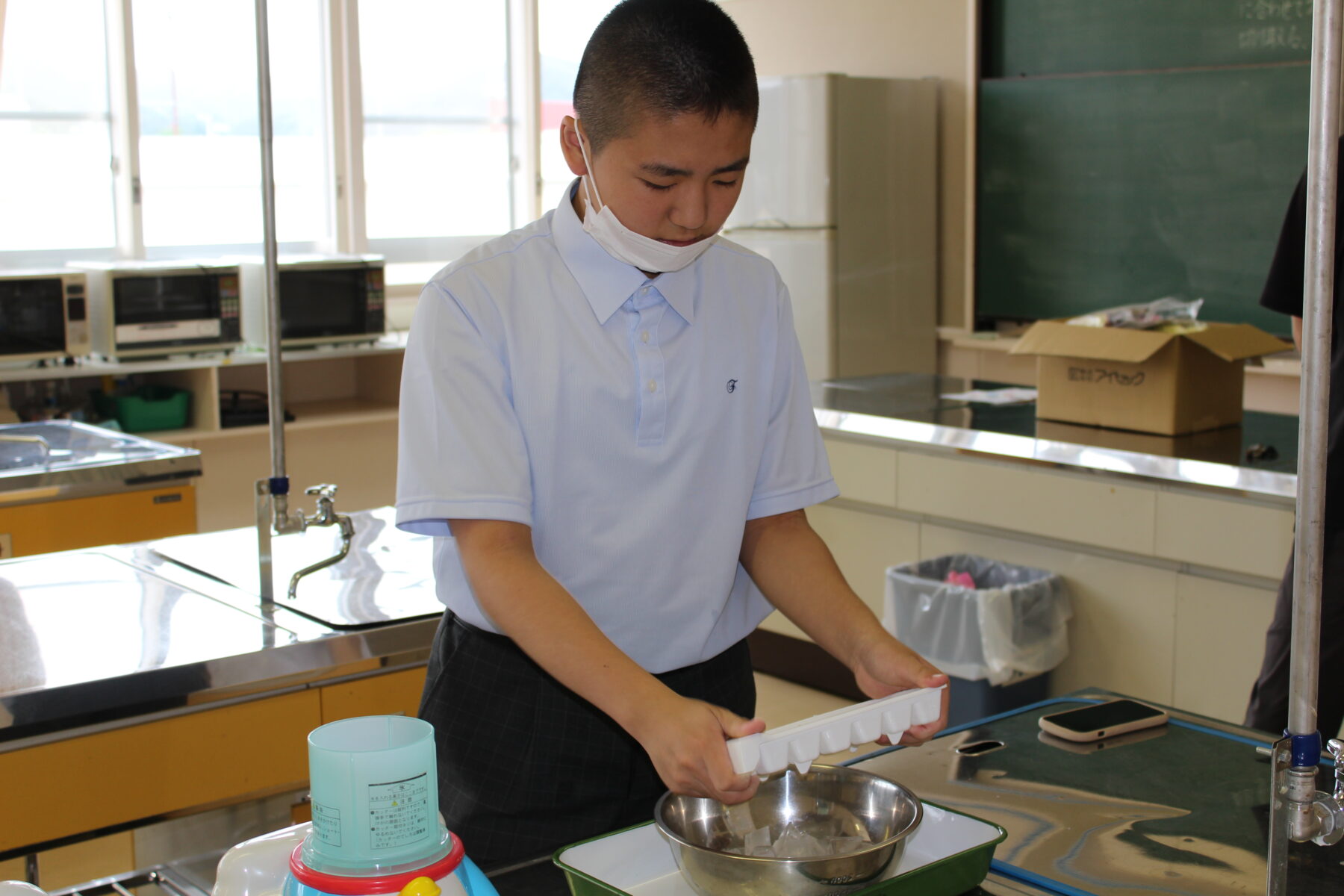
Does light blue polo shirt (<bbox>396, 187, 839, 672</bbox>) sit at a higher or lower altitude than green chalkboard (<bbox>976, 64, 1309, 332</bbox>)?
lower

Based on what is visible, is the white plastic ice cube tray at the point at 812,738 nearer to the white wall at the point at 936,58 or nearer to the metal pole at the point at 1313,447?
the metal pole at the point at 1313,447

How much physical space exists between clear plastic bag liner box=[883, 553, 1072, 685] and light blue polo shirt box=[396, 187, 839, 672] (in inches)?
64.9

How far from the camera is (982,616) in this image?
9.66 feet

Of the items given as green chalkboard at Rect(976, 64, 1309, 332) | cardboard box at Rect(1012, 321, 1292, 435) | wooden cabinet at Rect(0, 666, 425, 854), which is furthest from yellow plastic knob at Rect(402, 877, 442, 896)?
green chalkboard at Rect(976, 64, 1309, 332)

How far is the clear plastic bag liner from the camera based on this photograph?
9.62 feet

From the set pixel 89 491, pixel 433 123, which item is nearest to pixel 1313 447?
pixel 89 491

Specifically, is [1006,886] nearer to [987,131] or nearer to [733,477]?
[733,477]

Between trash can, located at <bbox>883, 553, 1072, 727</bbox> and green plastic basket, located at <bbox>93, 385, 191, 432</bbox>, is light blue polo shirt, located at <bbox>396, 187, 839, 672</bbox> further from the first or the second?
green plastic basket, located at <bbox>93, 385, 191, 432</bbox>

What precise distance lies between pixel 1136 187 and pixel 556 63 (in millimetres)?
2811

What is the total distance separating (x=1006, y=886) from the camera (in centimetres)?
108

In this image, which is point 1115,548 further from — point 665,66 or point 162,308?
point 162,308

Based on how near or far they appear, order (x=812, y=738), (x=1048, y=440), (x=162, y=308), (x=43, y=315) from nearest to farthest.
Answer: (x=812, y=738) < (x=1048, y=440) < (x=43, y=315) < (x=162, y=308)

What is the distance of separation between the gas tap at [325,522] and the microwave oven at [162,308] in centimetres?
260

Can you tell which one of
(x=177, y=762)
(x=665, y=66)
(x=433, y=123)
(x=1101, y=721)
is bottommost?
(x=177, y=762)
